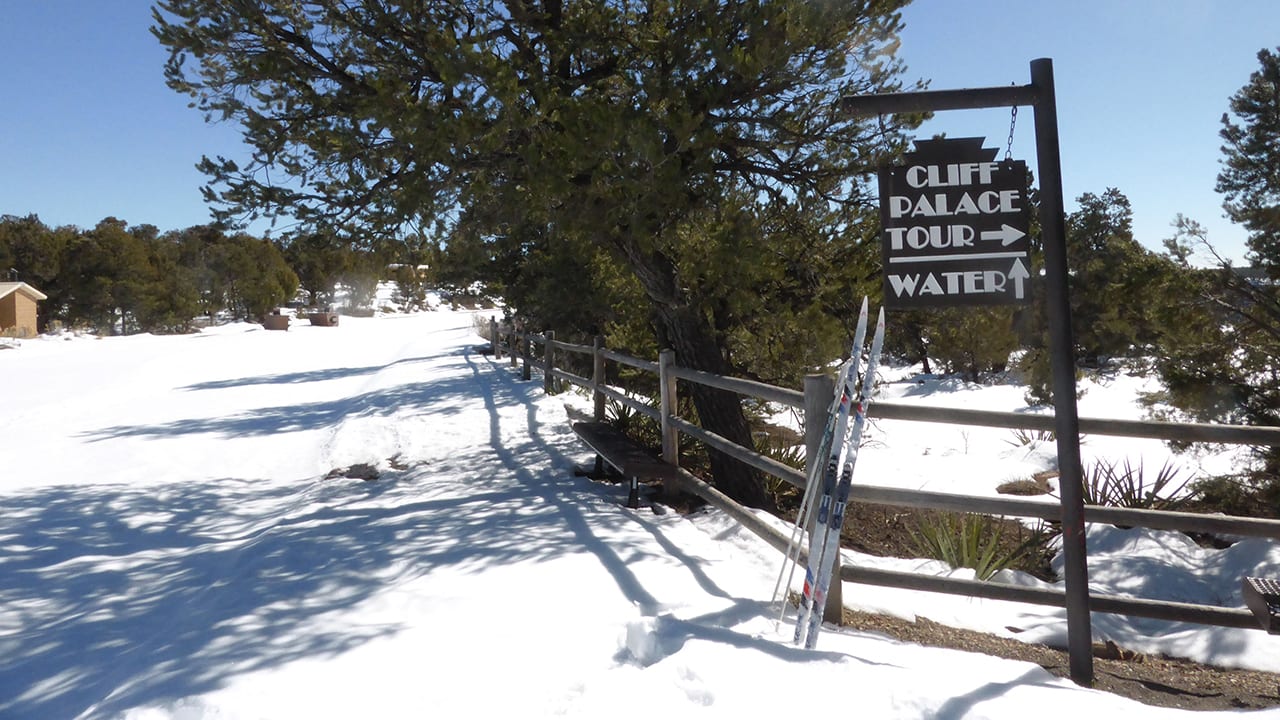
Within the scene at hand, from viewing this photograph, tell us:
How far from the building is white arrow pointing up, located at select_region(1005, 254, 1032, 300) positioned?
4881 centimetres

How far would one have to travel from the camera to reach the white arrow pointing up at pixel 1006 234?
399cm

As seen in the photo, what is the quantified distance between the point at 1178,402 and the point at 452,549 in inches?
258

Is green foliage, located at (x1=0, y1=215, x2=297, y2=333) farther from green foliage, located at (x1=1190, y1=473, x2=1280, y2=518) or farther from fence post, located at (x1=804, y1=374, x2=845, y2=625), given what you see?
green foliage, located at (x1=1190, y1=473, x2=1280, y2=518)

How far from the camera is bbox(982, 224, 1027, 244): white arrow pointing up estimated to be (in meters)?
3.99

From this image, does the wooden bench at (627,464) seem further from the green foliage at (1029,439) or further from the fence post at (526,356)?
the fence post at (526,356)

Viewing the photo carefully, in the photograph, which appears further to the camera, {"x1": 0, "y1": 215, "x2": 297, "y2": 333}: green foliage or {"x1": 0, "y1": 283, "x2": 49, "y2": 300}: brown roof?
{"x1": 0, "y1": 215, "x2": 297, "y2": 333}: green foliage

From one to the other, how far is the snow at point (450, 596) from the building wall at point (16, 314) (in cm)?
3884

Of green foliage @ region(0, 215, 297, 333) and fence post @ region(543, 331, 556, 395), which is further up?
green foliage @ region(0, 215, 297, 333)

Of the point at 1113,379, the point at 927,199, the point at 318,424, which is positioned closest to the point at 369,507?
the point at 927,199

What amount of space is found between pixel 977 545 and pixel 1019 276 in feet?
10.8

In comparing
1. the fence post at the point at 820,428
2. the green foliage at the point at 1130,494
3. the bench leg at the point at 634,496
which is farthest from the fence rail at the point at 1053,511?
the green foliage at the point at 1130,494

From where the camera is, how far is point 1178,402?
7527 millimetres

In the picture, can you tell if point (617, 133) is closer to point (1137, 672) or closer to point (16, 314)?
point (1137, 672)

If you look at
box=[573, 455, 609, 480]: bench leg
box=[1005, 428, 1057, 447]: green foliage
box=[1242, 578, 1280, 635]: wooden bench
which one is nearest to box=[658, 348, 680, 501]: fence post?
box=[573, 455, 609, 480]: bench leg
